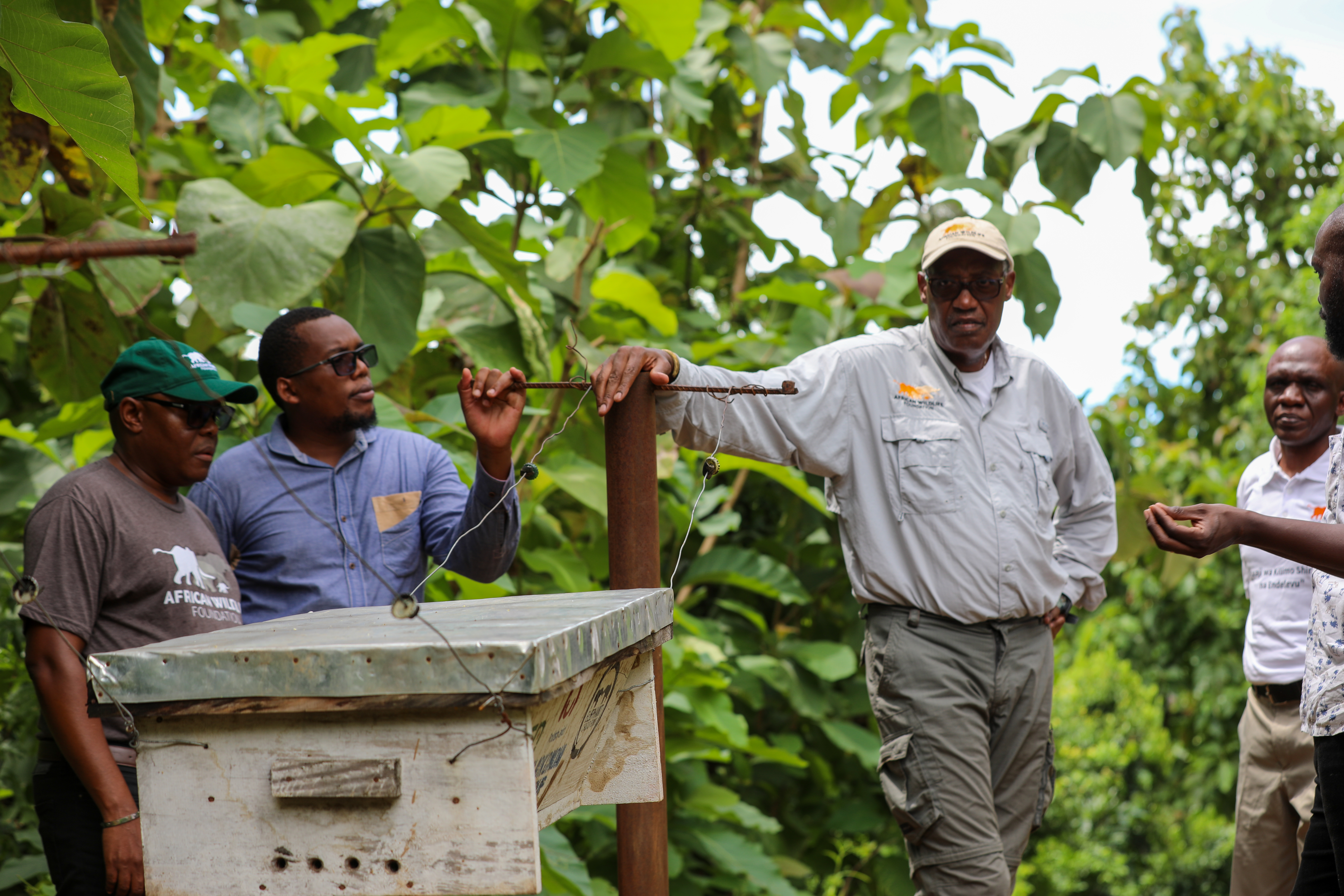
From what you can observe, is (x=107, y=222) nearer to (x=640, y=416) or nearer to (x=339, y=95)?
(x=339, y=95)

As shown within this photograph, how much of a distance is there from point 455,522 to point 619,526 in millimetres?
476

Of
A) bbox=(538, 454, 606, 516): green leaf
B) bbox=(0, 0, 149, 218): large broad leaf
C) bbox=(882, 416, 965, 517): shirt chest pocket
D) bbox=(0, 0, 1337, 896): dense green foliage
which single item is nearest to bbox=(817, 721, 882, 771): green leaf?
bbox=(0, 0, 1337, 896): dense green foliage

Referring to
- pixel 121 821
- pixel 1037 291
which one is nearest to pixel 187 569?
pixel 121 821

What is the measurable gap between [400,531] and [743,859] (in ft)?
5.72

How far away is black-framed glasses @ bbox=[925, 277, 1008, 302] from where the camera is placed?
102 inches

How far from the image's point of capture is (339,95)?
3357 mm

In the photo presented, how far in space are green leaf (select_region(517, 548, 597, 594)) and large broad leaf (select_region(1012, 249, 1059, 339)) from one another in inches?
63.8

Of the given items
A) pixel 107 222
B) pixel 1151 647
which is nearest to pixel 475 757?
pixel 107 222

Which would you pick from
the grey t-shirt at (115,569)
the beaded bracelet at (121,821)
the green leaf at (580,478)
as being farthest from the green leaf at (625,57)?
the beaded bracelet at (121,821)

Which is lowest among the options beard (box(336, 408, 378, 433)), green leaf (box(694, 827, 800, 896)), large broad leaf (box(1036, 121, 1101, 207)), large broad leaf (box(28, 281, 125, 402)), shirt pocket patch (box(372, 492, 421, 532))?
green leaf (box(694, 827, 800, 896))

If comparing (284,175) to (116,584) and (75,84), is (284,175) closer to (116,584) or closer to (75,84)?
(116,584)

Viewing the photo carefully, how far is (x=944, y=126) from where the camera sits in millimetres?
4059

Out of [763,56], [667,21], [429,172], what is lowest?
[429,172]

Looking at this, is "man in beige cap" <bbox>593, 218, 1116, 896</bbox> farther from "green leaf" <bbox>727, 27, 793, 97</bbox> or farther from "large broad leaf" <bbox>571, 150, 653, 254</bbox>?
"green leaf" <bbox>727, 27, 793, 97</bbox>
